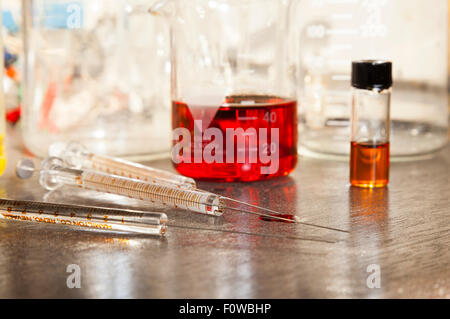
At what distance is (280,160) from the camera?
1082 millimetres

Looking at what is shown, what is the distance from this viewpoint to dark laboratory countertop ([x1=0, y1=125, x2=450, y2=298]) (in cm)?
66

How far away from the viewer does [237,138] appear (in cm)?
104

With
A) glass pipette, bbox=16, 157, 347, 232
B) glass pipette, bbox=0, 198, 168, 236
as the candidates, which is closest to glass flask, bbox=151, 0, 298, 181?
glass pipette, bbox=16, 157, 347, 232

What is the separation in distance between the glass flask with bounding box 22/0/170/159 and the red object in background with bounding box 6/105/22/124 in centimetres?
44

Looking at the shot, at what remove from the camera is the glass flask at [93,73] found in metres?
1.24

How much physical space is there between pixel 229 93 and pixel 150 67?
271mm

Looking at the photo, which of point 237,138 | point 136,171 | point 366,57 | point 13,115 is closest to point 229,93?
point 237,138

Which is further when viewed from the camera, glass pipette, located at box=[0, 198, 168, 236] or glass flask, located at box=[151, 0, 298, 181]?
glass flask, located at box=[151, 0, 298, 181]

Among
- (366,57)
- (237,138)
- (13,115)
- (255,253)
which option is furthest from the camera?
(13,115)

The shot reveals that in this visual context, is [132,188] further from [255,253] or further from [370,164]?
[370,164]

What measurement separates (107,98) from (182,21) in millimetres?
246

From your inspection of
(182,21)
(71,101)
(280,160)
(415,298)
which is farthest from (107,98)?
(415,298)

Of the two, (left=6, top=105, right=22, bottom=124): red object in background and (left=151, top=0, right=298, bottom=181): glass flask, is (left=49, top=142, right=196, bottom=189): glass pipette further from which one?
(left=6, top=105, right=22, bottom=124): red object in background

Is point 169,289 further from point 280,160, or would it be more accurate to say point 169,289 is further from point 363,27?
point 363,27
